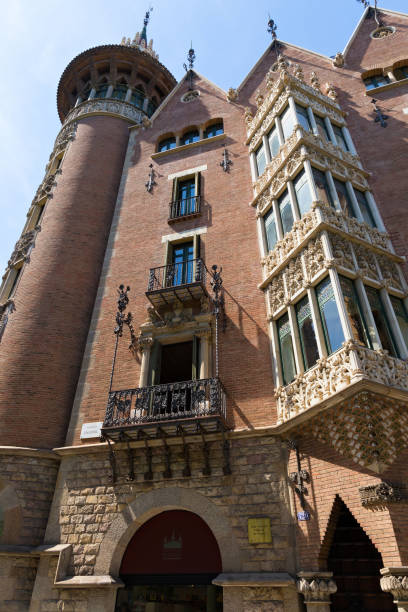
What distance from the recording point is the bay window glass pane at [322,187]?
41.6ft

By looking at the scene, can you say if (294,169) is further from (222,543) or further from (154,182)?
(222,543)

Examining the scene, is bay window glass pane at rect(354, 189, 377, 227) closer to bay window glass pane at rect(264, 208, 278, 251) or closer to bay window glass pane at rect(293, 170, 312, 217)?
bay window glass pane at rect(293, 170, 312, 217)

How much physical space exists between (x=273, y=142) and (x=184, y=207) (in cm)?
432

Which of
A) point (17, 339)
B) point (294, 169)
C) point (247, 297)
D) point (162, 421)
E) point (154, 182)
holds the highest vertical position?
point (154, 182)

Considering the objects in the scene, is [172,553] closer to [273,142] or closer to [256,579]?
[256,579]

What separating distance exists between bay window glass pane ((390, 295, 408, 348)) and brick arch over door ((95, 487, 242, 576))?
640 cm

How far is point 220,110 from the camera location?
21.2 metres

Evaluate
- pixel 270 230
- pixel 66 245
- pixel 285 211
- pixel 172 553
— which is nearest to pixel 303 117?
pixel 285 211

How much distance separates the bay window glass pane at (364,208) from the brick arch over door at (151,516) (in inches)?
374

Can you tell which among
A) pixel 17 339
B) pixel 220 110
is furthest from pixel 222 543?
pixel 220 110

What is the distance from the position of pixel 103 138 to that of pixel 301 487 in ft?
62.0

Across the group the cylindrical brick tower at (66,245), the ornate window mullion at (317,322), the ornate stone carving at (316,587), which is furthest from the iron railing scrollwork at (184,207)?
the ornate stone carving at (316,587)

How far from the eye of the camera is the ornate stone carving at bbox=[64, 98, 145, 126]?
75.9ft

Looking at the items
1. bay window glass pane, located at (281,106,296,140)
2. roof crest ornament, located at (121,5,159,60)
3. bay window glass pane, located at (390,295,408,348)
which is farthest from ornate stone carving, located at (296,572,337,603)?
roof crest ornament, located at (121,5,159,60)
